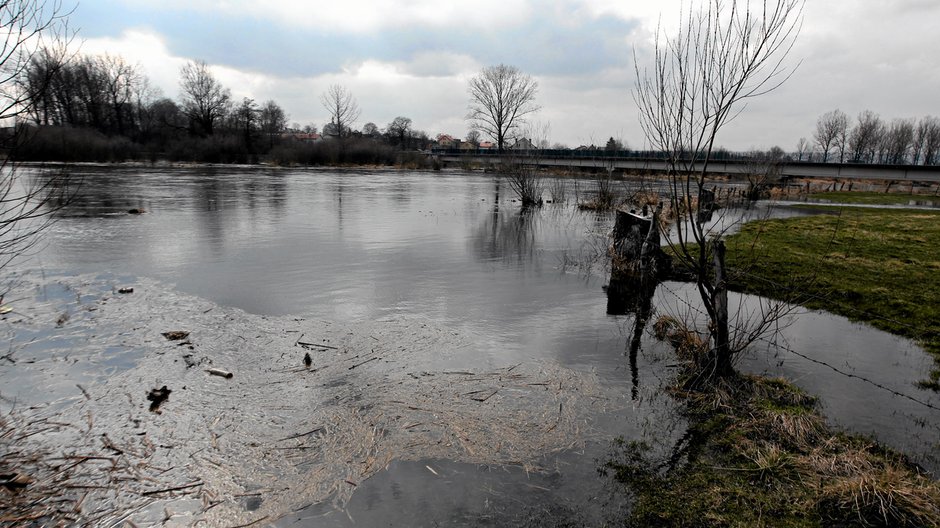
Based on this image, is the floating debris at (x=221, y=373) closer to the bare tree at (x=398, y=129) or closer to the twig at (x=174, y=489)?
the twig at (x=174, y=489)

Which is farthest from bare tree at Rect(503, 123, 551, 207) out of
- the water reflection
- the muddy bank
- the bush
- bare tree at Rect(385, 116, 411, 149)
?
bare tree at Rect(385, 116, 411, 149)

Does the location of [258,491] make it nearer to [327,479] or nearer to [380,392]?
[327,479]

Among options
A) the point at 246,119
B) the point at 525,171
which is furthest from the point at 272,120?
the point at 525,171

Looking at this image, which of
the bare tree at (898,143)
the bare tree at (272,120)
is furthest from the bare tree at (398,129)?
the bare tree at (898,143)

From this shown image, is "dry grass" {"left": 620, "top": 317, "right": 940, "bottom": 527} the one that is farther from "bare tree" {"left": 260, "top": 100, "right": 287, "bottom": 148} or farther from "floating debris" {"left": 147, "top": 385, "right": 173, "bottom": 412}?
"bare tree" {"left": 260, "top": 100, "right": 287, "bottom": 148}

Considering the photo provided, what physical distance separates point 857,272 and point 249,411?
39.6ft

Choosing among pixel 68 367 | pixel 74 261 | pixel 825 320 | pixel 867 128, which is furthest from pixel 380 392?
pixel 867 128

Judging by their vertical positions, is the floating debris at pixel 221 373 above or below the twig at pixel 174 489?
above

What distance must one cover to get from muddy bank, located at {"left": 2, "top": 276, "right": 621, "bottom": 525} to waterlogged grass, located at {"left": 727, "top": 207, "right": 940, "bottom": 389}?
11.8ft

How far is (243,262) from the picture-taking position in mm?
11922

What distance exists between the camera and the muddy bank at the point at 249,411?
4.16 meters

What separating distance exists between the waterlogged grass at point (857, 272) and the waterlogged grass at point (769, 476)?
5.43 feet

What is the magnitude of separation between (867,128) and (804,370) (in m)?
103

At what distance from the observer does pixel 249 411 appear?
209 inches
